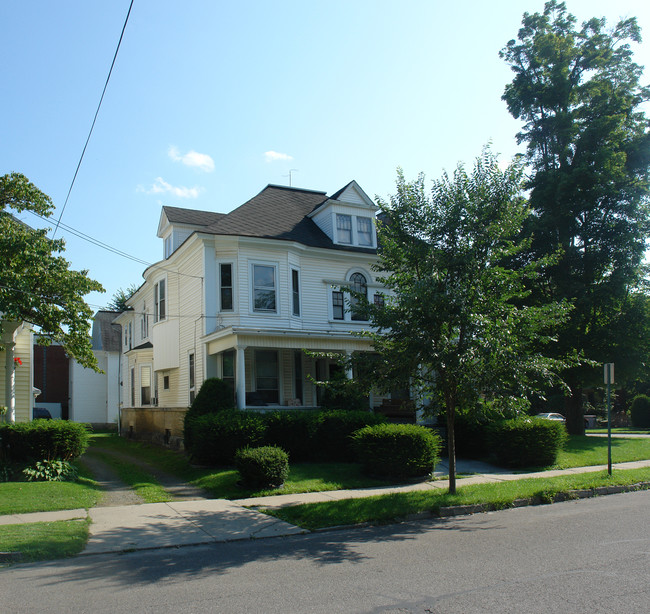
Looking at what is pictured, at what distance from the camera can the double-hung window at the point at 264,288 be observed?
2089 centimetres

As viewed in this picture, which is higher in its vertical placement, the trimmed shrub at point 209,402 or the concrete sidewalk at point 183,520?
the trimmed shrub at point 209,402

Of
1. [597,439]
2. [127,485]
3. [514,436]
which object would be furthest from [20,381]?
[597,439]

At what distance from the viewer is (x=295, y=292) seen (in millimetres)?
21984

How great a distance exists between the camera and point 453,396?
473 inches

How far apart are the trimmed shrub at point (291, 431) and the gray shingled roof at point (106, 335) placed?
86.3 feet

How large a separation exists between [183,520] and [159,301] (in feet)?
54.2

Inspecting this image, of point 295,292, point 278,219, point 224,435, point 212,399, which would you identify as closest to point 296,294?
point 295,292

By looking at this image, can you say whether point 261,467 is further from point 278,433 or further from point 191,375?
point 191,375

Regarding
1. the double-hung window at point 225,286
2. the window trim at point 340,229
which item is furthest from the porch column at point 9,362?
the window trim at point 340,229

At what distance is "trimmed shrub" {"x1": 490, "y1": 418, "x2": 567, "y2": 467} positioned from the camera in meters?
16.7

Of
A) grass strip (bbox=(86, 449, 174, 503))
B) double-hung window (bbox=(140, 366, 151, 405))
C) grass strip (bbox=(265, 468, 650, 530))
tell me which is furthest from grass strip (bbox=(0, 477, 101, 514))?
double-hung window (bbox=(140, 366, 151, 405))

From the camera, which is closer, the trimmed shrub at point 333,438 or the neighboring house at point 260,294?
the trimmed shrub at point 333,438

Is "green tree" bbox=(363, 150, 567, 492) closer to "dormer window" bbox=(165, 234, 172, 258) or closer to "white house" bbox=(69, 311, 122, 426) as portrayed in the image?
"dormer window" bbox=(165, 234, 172, 258)

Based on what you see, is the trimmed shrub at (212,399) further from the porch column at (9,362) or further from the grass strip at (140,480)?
the porch column at (9,362)
